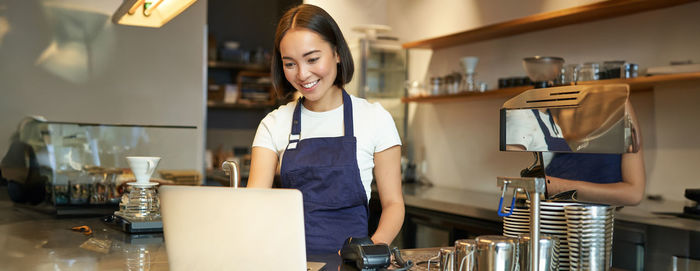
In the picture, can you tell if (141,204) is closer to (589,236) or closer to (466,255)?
(466,255)

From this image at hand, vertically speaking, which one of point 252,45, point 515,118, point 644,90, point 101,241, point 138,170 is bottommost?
point 101,241

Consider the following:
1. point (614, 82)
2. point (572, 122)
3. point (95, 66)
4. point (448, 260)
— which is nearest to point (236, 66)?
point (95, 66)

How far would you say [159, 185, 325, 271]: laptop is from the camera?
3.58 ft

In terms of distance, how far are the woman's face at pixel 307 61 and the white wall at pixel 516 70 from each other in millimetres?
2019

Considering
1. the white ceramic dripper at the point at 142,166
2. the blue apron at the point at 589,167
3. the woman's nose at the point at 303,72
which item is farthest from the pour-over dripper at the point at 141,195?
the blue apron at the point at 589,167

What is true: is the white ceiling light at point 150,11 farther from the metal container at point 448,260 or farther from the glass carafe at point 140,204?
the metal container at point 448,260

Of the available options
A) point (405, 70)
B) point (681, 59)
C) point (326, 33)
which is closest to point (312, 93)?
point (326, 33)

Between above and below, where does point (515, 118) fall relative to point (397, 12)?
below

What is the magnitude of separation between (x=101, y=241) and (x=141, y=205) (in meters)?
0.29

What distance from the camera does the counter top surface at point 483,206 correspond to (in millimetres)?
2551

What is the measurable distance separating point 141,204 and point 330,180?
27.4 inches

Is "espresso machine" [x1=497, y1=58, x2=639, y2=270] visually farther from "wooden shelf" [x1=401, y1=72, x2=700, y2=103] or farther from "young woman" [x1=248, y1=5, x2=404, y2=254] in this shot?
"wooden shelf" [x1=401, y1=72, x2=700, y2=103]

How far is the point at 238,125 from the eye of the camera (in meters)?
6.42

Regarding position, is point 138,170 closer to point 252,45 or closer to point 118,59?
point 118,59
